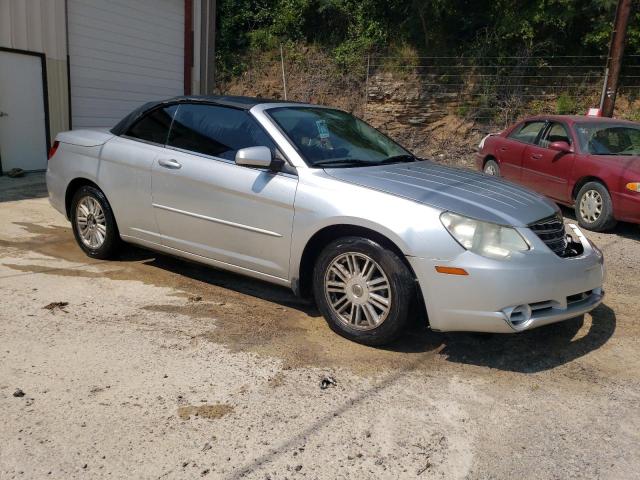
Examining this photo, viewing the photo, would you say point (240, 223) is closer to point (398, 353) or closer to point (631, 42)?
point (398, 353)

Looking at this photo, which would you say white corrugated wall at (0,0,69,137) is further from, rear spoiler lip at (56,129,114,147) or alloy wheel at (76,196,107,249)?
alloy wheel at (76,196,107,249)

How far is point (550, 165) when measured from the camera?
27.9ft

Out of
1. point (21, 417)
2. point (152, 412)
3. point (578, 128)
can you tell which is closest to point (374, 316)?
point (152, 412)

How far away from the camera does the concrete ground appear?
2654mm

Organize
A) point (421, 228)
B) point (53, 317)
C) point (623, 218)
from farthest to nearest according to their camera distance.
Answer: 1. point (623, 218)
2. point (53, 317)
3. point (421, 228)

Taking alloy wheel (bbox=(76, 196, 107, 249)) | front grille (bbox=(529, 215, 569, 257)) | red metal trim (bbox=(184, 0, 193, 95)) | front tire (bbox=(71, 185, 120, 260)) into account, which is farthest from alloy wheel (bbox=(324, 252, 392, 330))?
red metal trim (bbox=(184, 0, 193, 95))

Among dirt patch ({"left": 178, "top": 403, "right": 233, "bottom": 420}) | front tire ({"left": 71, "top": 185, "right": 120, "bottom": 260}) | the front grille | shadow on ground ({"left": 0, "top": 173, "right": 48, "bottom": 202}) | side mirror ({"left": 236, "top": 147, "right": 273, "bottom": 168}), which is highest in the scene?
side mirror ({"left": 236, "top": 147, "right": 273, "bottom": 168})

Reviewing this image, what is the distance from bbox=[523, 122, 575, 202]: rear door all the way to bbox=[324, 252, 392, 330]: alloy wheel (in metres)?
5.48

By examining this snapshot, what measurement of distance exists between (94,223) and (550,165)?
6339 mm

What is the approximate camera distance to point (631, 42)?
14.3 m

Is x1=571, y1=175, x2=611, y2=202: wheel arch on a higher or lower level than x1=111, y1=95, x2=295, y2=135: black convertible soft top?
lower

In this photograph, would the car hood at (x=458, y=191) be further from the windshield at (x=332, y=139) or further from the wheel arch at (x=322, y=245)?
the wheel arch at (x=322, y=245)

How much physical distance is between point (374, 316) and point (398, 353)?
0.29 meters

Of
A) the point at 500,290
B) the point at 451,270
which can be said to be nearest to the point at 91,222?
the point at 451,270
